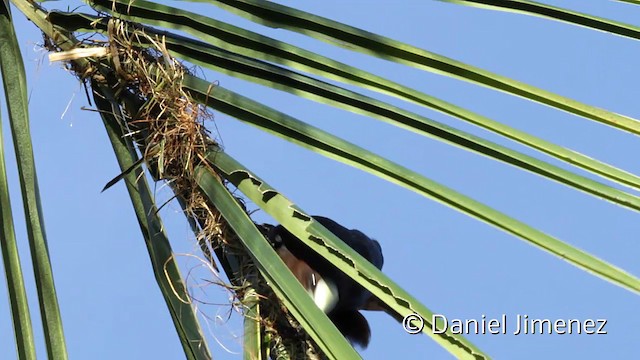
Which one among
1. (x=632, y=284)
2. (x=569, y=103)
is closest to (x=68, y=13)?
(x=569, y=103)

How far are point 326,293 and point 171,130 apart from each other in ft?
2.22

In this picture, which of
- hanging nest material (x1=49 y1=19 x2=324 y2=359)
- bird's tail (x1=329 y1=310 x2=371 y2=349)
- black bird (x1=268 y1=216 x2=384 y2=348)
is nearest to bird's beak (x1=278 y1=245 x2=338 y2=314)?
black bird (x1=268 y1=216 x2=384 y2=348)

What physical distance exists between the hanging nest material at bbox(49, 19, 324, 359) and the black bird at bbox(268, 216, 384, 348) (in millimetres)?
247

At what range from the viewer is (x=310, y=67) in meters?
1.29

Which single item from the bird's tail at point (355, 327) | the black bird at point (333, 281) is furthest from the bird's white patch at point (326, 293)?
the bird's tail at point (355, 327)

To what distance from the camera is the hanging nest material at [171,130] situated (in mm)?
1432

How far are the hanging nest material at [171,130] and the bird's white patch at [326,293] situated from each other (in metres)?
0.47

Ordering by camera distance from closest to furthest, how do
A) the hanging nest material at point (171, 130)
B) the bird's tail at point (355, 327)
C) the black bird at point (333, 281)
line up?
the hanging nest material at point (171, 130) → the black bird at point (333, 281) → the bird's tail at point (355, 327)

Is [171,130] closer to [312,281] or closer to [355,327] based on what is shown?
[312,281]

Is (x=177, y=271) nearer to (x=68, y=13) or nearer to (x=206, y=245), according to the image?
(x=206, y=245)

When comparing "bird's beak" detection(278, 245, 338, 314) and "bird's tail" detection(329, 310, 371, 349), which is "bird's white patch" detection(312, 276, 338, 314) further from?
"bird's tail" detection(329, 310, 371, 349)

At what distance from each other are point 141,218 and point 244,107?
0.88 ft

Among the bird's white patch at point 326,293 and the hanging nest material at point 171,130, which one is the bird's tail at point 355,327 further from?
the hanging nest material at point 171,130

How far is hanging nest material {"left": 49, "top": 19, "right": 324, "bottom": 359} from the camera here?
1432mm
